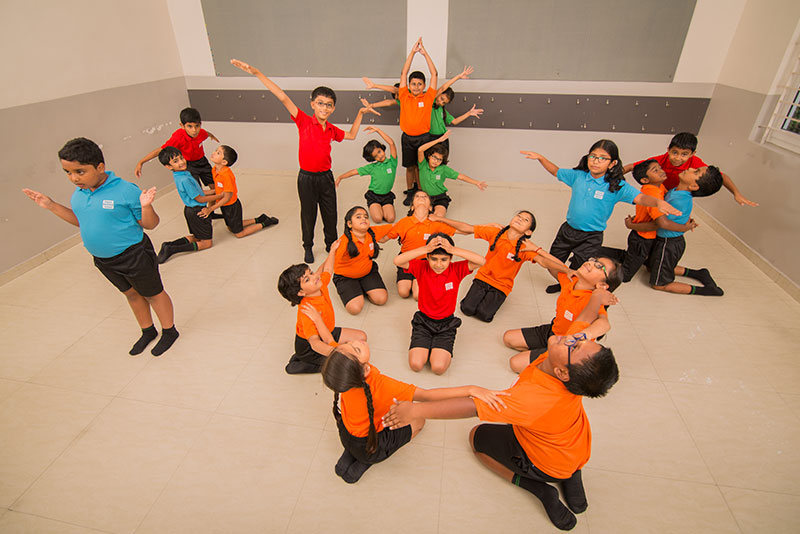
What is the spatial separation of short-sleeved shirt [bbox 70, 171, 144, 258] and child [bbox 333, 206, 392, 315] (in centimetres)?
120

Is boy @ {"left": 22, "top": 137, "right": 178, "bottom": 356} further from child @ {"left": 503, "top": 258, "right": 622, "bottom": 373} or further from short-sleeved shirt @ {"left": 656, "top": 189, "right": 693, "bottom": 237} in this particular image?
short-sleeved shirt @ {"left": 656, "top": 189, "right": 693, "bottom": 237}

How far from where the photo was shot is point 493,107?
14.9 feet

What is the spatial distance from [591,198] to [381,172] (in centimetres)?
195

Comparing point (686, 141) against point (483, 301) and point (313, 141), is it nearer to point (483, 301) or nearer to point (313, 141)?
point (483, 301)

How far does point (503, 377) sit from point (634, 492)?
0.79 metres

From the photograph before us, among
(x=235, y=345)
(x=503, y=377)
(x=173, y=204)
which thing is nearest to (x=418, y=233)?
(x=503, y=377)

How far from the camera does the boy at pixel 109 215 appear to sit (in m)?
1.95

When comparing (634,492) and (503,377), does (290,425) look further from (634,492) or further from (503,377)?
(634,492)

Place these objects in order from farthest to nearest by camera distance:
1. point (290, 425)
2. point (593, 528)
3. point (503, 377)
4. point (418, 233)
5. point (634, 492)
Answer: point (418, 233), point (503, 377), point (290, 425), point (634, 492), point (593, 528)

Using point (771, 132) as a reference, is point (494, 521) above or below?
below

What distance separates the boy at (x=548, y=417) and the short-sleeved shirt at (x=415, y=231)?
1.39m

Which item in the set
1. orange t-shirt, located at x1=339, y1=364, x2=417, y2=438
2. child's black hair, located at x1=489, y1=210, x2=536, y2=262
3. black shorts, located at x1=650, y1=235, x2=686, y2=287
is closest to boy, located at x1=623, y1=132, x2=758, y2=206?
black shorts, located at x1=650, y1=235, x2=686, y2=287

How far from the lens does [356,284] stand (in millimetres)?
2949

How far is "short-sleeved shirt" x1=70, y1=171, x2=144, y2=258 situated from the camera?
2.04m
